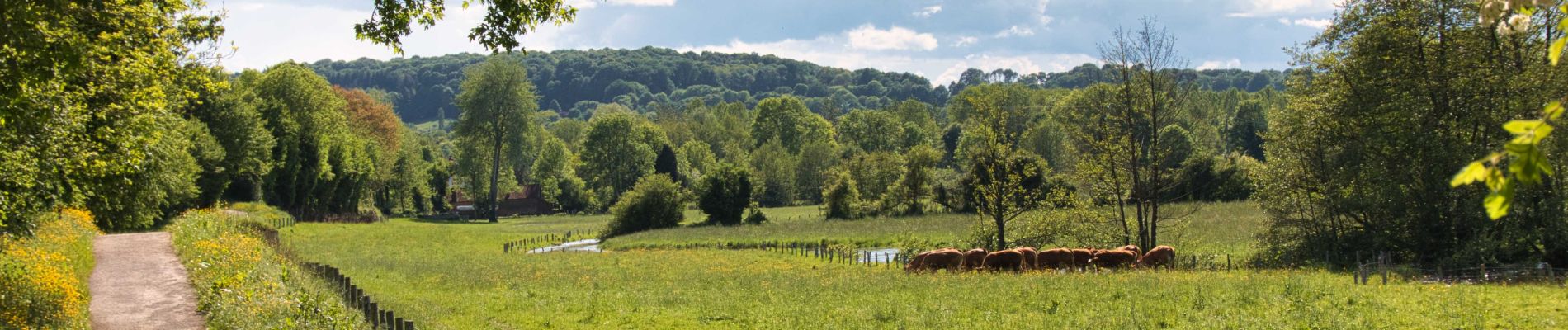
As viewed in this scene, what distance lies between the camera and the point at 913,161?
71062 mm

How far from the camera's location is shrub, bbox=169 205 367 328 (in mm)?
16391

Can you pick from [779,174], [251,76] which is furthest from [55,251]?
[779,174]

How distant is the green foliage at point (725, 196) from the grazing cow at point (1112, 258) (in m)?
41.2

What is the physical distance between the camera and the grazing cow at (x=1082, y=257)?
30547 mm

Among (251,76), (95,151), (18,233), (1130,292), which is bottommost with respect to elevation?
(1130,292)

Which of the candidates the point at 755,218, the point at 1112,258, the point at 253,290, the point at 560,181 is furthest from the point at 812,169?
the point at 253,290

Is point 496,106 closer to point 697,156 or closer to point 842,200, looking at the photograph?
point 842,200

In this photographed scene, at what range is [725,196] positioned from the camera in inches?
2746

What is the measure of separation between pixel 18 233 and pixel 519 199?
3611 inches

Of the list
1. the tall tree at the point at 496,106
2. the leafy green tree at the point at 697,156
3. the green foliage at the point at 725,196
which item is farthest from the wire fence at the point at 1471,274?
the leafy green tree at the point at 697,156

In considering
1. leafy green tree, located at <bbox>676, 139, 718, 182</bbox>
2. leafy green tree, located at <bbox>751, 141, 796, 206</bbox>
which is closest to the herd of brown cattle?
leafy green tree, located at <bbox>751, 141, 796, 206</bbox>

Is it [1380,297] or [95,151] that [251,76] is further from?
[1380,297]

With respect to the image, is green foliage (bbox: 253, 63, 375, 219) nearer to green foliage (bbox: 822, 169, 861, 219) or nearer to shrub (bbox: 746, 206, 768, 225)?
shrub (bbox: 746, 206, 768, 225)

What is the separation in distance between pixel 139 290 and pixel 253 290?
579 cm
